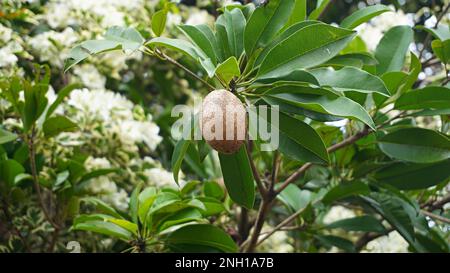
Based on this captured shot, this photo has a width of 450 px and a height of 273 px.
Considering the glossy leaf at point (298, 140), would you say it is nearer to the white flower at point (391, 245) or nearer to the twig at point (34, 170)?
the twig at point (34, 170)

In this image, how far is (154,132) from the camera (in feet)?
5.77

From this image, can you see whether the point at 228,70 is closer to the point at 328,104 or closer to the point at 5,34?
the point at 328,104

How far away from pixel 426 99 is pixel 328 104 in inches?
11.9

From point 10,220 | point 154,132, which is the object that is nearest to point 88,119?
point 154,132

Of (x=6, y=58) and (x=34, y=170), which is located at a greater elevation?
(x=6, y=58)

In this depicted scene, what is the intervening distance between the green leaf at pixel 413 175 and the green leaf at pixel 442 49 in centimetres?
24

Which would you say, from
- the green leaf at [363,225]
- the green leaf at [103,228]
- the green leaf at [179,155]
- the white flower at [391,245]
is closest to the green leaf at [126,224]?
the green leaf at [103,228]

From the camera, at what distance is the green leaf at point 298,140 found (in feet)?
3.39

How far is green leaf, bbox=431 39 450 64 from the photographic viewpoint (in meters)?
1.23

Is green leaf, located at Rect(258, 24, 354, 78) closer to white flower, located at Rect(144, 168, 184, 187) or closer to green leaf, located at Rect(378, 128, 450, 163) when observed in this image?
green leaf, located at Rect(378, 128, 450, 163)

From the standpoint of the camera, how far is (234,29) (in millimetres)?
1090

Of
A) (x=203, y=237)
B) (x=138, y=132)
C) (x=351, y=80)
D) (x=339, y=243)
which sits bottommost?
(x=339, y=243)

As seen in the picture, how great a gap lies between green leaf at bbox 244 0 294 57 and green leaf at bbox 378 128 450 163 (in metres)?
0.38

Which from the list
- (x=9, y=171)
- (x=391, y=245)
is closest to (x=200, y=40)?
(x=9, y=171)
